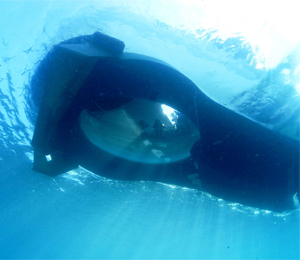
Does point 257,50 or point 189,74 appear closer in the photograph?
point 257,50

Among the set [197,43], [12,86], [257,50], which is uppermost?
[257,50]

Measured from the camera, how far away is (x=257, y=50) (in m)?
4.95

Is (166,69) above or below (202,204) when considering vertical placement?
above

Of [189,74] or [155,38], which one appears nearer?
[155,38]

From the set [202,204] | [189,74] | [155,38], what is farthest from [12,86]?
[202,204]

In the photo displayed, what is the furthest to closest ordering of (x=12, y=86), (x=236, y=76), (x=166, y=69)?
1. (x=12, y=86)
2. (x=236, y=76)
3. (x=166, y=69)

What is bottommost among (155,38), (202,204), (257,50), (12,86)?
(202,204)

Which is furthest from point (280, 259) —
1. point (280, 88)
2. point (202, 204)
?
point (280, 88)

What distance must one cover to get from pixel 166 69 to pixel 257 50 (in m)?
2.55

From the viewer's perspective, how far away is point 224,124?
573 centimetres

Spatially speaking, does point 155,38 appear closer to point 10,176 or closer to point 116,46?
point 116,46

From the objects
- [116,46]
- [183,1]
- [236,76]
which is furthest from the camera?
[236,76]

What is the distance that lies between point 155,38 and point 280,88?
426 cm

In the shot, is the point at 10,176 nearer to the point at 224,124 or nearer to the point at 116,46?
the point at 116,46
